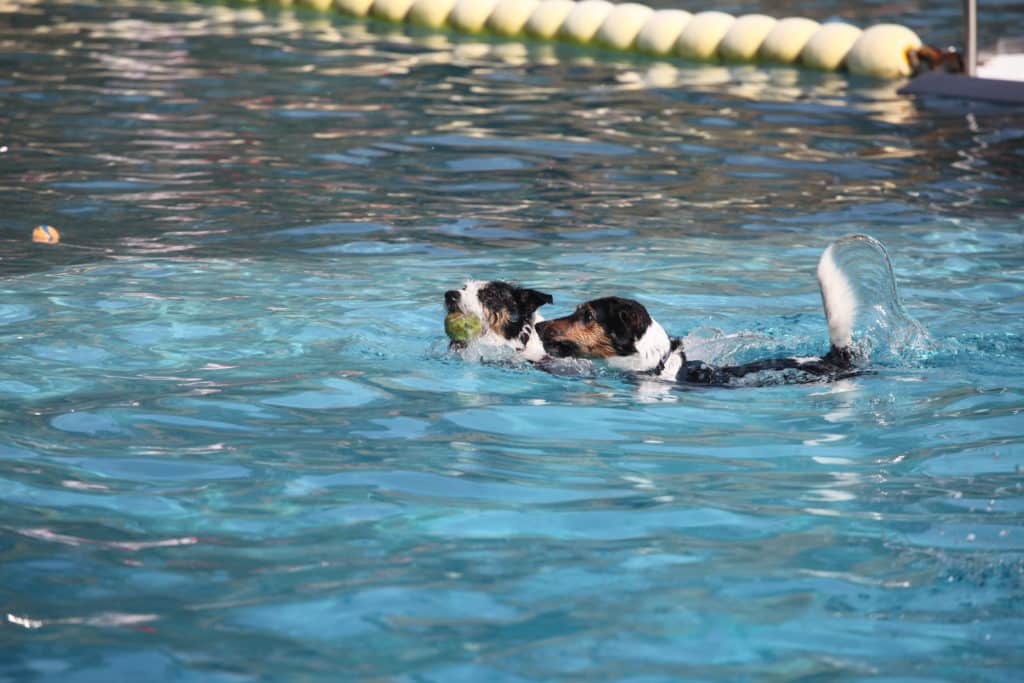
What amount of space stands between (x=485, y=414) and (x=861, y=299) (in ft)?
5.40

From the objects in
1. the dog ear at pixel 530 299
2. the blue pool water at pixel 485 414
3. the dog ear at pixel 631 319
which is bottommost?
the blue pool water at pixel 485 414

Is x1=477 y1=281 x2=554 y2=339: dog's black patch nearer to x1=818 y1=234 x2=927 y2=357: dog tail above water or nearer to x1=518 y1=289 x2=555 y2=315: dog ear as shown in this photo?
x1=518 y1=289 x2=555 y2=315: dog ear

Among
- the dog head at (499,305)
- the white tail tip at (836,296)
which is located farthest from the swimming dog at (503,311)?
the white tail tip at (836,296)

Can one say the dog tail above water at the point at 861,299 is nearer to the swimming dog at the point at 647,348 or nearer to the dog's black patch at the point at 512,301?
the swimming dog at the point at 647,348

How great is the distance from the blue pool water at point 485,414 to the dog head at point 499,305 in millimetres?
207

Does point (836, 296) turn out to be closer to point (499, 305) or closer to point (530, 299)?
point (530, 299)

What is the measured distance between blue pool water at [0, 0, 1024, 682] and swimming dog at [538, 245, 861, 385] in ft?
0.37

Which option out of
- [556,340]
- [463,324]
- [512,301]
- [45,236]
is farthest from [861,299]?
[45,236]

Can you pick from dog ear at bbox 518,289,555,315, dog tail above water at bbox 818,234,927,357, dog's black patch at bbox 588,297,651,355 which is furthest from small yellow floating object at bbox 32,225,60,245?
dog tail above water at bbox 818,234,927,357

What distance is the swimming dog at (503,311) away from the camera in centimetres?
585

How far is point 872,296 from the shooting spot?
19.7ft

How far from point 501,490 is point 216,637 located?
4.30 feet

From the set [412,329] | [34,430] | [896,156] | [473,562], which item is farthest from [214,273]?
[896,156]

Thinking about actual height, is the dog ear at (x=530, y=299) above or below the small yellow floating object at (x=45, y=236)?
above
